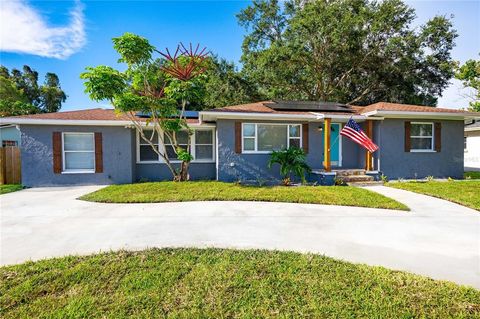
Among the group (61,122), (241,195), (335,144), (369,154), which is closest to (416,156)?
(369,154)

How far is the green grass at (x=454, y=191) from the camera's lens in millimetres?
6454

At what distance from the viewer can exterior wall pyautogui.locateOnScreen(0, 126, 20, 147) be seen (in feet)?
49.4

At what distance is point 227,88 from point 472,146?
1843cm

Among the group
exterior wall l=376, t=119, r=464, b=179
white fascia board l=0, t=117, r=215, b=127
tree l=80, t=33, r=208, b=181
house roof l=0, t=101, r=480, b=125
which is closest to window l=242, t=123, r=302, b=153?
house roof l=0, t=101, r=480, b=125

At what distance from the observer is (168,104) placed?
881 cm

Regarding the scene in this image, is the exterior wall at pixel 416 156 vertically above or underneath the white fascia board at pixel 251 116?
underneath

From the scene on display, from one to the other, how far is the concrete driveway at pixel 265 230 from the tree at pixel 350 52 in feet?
45.7

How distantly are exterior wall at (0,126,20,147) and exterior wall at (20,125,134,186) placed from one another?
7.70m

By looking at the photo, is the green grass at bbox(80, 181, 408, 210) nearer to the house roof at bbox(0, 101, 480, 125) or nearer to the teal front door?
the house roof at bbox(0, 101, 480, 125)

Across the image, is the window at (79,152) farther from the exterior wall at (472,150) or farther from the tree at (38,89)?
the tree at (38,89)

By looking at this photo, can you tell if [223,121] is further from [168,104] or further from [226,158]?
[168,104]

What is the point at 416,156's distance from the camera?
1080cm

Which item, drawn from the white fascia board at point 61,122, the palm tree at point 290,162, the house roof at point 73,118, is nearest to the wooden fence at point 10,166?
the white fascia board at point 61,122

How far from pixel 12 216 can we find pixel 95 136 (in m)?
5.24
